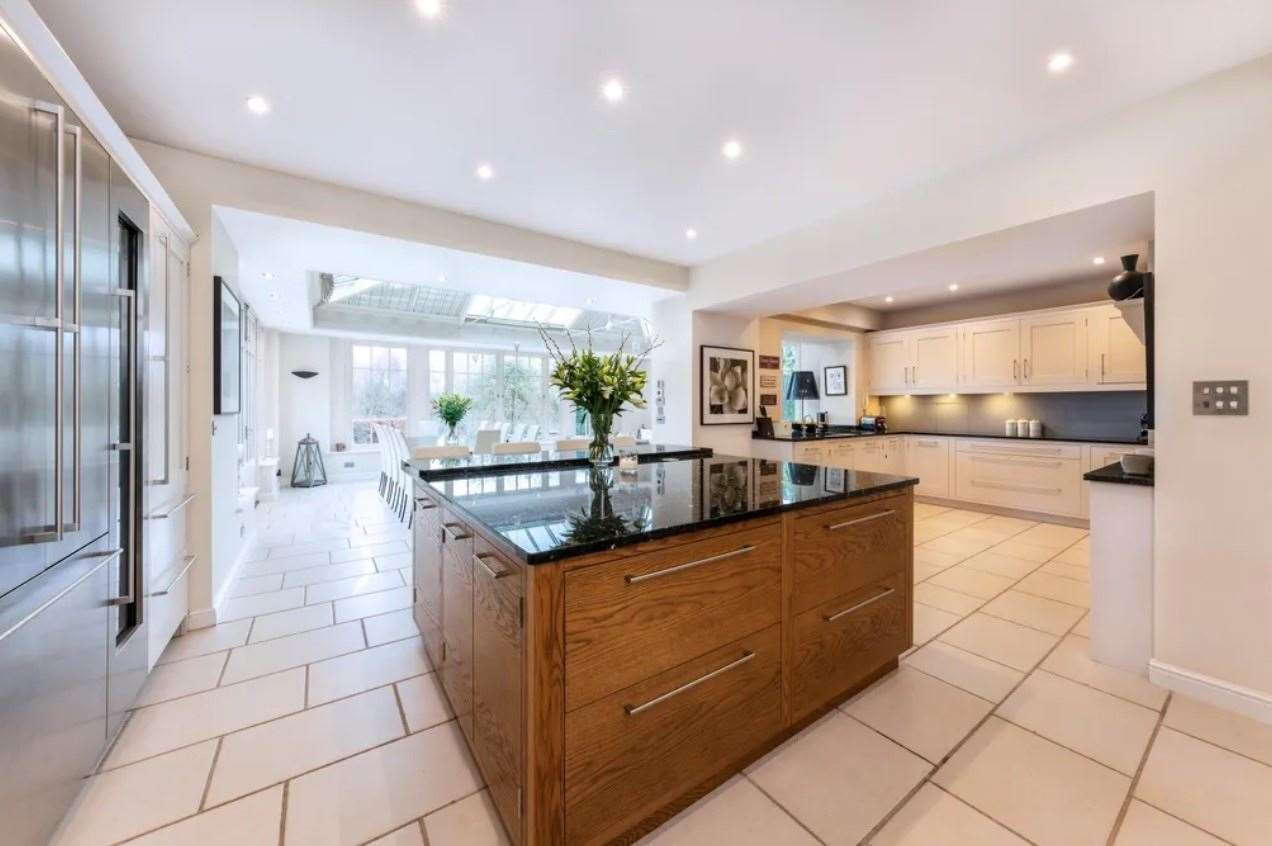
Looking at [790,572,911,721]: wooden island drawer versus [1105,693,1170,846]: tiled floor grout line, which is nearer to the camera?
[1105,693,1170,846]: tiled floor grout line

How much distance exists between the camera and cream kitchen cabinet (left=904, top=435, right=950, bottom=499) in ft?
18.6

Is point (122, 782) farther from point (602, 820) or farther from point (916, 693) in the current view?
point (916, 693)

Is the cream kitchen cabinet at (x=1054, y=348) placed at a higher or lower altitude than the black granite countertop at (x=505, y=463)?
higher

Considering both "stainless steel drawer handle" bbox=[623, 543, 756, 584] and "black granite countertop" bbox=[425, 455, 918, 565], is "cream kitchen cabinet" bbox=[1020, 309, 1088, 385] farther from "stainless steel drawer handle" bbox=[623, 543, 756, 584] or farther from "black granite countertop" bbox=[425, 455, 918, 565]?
"stainless steel drawer handle" bbox=[623, 543, 756, 584]

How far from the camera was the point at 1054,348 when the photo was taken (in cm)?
496

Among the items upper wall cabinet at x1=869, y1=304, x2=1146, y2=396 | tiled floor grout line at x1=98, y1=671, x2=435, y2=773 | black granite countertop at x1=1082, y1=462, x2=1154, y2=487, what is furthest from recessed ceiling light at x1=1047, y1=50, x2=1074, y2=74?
tiled floor grout line at x1=98, y1=671, x2=435, y2=773

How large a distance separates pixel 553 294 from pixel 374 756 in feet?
14.0

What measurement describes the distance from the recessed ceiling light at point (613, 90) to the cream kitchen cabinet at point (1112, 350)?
197 inches

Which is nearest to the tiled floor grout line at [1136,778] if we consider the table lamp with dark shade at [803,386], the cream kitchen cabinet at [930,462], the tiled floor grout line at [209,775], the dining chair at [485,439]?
the tiled floor grout line at [209,775]

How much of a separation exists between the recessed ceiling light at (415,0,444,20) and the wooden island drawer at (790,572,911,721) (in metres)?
2.56

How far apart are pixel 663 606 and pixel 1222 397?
249 centimetres

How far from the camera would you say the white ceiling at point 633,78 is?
1.80m

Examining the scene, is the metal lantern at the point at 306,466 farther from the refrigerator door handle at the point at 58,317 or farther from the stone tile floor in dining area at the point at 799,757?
the refrigerator door handle at the point at 58,317

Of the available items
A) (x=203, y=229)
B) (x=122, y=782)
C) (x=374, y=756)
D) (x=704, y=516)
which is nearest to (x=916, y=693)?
(x=704, y=516)
